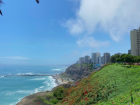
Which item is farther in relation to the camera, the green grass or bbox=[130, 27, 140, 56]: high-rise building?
bbox=[130, 27, 140, 56]: high-rise building

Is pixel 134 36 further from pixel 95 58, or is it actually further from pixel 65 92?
pixel 95 58

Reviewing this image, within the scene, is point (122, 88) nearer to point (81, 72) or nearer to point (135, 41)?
point (135, 41)

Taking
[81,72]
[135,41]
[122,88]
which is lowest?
[81,72]

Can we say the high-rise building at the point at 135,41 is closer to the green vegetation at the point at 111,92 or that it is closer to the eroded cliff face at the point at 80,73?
the eroded cliff face at the point at 80,73

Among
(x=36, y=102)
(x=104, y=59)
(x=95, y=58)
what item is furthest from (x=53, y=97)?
(x=95, y=58)

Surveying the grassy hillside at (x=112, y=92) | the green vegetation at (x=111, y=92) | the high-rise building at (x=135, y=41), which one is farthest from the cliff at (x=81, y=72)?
the grassy hillside at (x=112, y=92)

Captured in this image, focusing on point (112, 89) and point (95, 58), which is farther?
point (95, 58)

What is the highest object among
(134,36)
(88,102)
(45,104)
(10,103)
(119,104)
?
(134,36)

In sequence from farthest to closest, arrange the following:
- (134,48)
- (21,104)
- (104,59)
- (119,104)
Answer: (104,59)
(134,48)
(21,104)
(119,104)

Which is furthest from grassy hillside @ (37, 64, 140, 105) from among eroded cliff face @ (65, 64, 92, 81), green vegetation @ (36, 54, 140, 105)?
eroded cliff face @ (65, 64, 92, 81)

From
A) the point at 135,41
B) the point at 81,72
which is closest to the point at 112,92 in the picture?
the point at 135,41

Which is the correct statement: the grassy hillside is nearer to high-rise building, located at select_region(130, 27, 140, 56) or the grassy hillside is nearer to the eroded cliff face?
high-rise building, located at select_region(130, 27, 140, 56)
